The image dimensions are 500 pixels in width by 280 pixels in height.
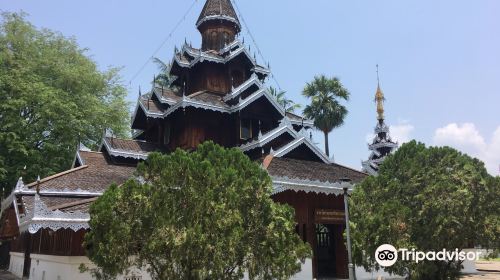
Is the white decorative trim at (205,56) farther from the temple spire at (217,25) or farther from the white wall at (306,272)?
the white wall at (306,272)

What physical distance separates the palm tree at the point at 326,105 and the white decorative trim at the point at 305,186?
71.4ft

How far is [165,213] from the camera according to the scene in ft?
30.6

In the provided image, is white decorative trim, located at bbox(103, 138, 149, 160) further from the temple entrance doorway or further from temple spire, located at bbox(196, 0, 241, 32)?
temple spire, located at bbox(196, 0, 241, 32)

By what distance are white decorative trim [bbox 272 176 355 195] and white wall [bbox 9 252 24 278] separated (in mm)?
17352

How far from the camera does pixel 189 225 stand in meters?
9.28

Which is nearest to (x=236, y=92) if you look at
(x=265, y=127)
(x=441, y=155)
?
(x=265, y=127)

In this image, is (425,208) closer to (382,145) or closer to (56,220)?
(56,220)

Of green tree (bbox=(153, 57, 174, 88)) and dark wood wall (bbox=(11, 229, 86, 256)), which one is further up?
green tree (bbox=(153, 57, 174, 88))

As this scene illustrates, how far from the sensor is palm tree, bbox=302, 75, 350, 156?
4012cm

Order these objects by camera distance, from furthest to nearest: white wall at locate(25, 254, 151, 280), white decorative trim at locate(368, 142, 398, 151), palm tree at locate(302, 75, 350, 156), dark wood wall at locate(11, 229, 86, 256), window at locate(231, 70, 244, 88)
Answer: white decorative trim at locate(368, 142, 398, 151)
palm tree at locate(302, 75, 350, 156)
window at locate(231, 70, 244, 88)
dark wood wall at locate(11, 229, 86, 256)
white wall at locate(25, 254, 151, 280)

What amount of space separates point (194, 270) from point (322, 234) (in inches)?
597

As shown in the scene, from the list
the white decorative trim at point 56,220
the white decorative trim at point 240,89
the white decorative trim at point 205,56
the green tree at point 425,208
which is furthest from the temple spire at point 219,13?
the white decorative trim at point 56,220

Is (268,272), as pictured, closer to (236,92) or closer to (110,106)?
(236,92)

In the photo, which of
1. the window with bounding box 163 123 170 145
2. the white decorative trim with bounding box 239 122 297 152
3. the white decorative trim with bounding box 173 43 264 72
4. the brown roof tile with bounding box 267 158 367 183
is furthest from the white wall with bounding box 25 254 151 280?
the white decorative trim with bounding box 173 43 264 72
